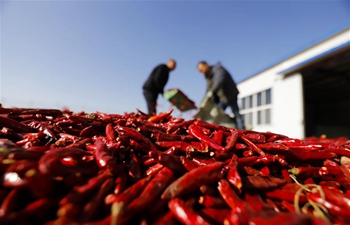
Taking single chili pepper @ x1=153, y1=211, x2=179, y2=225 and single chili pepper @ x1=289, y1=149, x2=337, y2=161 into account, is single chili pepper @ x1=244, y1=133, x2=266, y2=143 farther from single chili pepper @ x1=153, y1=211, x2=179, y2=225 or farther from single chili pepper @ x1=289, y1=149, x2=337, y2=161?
single chili pepper @ x1=153, y1=211, x2=179, y2=225

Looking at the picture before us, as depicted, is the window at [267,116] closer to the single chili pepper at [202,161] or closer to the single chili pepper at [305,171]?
the single chili pepper at [305,171]

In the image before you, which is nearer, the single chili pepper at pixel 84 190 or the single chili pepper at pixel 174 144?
the single chili pepper at pixel 84 190

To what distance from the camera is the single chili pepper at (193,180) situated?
136 cm

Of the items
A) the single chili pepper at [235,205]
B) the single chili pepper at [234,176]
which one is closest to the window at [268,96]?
the single chili pepper at [234,176]

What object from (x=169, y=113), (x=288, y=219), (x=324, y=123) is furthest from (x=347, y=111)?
(x=288, y=219)

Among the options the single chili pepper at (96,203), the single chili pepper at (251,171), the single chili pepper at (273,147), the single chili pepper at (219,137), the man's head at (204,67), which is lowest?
the single chili pepper at (96,203)

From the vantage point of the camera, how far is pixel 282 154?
1886mm

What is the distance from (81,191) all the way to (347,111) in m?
26.9

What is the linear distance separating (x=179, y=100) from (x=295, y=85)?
287 inches

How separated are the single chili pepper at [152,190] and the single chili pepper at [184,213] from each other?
115mm

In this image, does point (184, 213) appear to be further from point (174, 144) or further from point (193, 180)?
point (174, 144)

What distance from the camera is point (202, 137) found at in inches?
83.8

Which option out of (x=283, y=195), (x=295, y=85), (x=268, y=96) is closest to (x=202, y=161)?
(x=283, y=195)

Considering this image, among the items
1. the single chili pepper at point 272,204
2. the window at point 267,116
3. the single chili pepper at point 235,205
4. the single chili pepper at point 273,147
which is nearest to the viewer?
the single chili pepper at point 235,205
